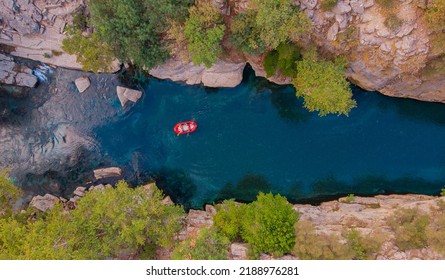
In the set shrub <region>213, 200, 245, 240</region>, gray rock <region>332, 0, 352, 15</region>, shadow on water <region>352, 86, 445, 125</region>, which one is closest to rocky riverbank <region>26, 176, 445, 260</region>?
shrub <region>213, 200, 245, 240</region>

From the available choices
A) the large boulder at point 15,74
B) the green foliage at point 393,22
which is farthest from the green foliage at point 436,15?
the large boulder at point 15,74

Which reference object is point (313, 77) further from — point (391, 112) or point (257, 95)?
point (391, 112)

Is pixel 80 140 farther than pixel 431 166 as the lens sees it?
Yes

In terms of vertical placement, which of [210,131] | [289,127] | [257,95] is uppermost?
[257,95]

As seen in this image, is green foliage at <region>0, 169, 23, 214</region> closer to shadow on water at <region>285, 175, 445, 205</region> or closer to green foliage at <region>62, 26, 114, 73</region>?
green foliage at <region>62, 26, 114, 73</region>

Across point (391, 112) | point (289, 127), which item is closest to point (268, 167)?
point (289, 127)

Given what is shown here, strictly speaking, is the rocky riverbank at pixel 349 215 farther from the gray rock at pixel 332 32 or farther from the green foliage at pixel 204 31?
the gray rock at pixel 332 32

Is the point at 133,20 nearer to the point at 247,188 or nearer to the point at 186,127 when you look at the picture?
the point at 186,127
